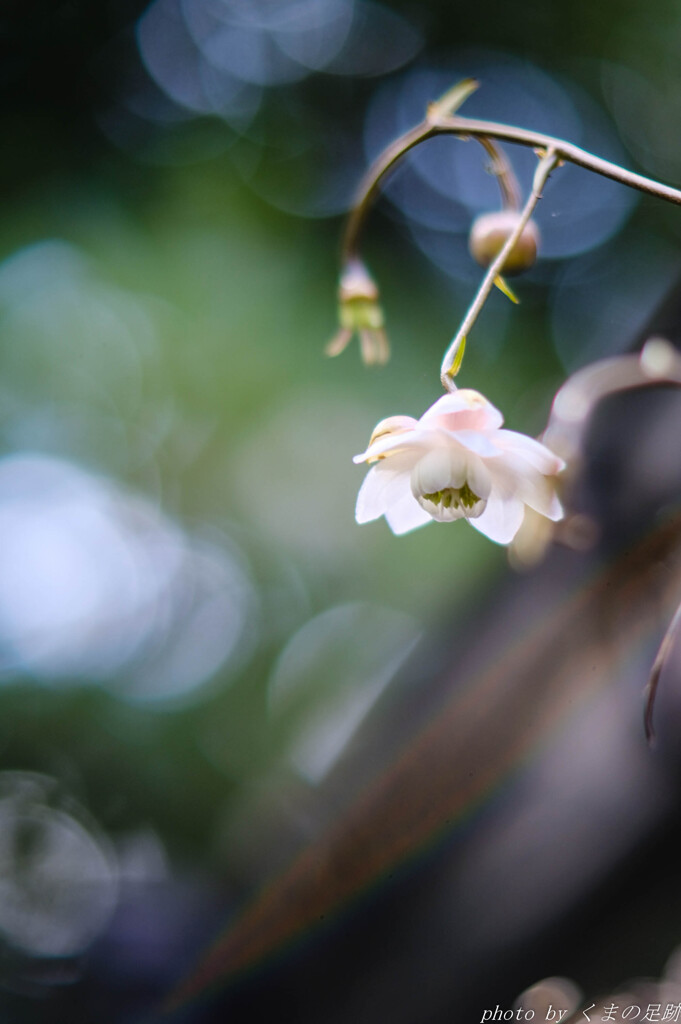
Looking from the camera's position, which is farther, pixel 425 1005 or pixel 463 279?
pixel 463 279

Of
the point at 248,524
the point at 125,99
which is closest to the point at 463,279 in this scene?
the point at 248,524

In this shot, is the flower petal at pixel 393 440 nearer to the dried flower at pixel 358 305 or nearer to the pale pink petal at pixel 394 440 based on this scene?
the pale pink petal at pixel 394 440

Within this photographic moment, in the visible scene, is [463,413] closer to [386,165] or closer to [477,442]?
[477,442]

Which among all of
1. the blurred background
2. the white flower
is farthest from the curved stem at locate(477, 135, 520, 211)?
the blurred background

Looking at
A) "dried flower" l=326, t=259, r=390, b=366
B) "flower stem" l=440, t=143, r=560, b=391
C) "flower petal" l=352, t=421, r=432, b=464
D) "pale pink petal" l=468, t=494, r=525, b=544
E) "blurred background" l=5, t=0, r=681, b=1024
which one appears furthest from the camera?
"blurred background" l=5, t=0, r=681, b=1024

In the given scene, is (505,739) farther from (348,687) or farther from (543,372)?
(348,687)

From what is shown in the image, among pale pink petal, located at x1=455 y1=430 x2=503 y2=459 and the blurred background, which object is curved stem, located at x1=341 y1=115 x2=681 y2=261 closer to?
pale pink petal, located at x1=455 y1=430 x2=503 y2=459

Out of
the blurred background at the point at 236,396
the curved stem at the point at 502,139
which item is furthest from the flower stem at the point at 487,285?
the blurred background at the point at 236,396
